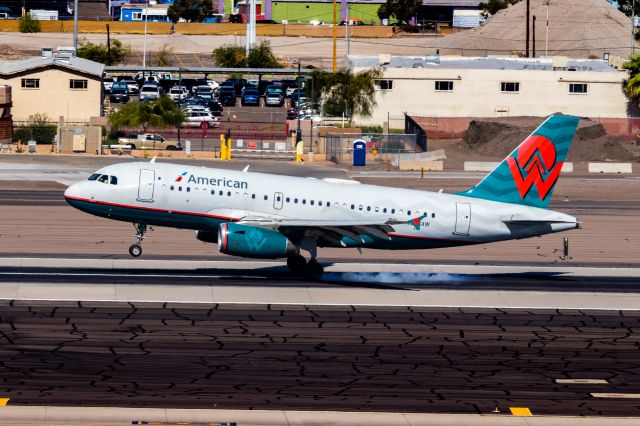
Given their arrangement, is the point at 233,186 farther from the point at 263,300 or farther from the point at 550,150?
the point at 550,150

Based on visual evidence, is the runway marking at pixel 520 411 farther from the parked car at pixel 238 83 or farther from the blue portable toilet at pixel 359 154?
the parked car at pixel 238 83

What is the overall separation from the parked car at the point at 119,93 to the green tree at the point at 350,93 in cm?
2475

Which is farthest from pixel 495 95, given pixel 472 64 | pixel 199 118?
pixel 199 118

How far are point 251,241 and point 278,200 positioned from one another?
107 inches

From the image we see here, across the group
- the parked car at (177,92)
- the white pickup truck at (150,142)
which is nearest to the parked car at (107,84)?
the parked car at (177,92)

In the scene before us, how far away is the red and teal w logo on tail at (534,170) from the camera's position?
146 feet

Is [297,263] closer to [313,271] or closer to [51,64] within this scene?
[313,271]

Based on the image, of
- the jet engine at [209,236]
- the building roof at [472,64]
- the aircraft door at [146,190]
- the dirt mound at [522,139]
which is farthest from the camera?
the building roof at [472,64]

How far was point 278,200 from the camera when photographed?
4291 centimetres

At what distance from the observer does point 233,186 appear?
4269cm

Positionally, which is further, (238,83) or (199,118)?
(238,83)

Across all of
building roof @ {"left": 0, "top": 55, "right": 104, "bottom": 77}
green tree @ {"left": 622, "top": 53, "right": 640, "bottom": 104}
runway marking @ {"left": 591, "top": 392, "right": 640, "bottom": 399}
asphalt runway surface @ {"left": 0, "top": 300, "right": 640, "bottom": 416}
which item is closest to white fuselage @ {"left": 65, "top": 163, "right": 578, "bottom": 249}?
asphalt runway surface @ {"left": 0, "top": 300, "right": 640, "bottom": 416}

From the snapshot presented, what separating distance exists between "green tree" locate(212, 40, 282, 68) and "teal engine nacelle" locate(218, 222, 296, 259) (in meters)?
124

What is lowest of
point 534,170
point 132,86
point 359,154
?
point 534,170
